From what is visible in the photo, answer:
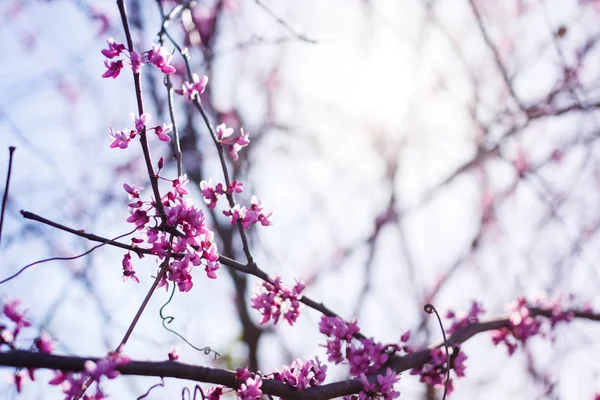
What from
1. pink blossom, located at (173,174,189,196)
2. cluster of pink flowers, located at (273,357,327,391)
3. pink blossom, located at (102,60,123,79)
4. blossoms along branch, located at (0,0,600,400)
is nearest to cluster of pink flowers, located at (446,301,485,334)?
blossoms along branch, located at (0,0,600,400)

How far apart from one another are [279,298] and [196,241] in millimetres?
632

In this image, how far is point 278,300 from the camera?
258 centimetres

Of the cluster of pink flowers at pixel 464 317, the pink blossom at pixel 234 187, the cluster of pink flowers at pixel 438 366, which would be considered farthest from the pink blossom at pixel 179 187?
the cluster of pink flowers at pixel 464 317

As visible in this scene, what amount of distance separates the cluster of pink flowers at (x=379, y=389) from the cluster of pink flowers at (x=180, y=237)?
0.74m

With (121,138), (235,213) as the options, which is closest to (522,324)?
(235,213)

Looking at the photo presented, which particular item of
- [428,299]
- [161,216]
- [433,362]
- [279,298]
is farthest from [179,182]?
[428,299]

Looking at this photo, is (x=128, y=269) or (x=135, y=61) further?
(x=128, y=269)

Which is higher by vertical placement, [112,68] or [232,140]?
[232,140]

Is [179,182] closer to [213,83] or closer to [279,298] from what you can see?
[279,298]

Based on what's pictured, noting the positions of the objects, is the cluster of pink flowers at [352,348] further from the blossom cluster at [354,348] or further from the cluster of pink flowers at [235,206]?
the cluster of pink flowers at [235,206]

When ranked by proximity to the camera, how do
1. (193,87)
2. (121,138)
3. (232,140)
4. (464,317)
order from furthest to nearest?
(464,317)
(232,140)
(193,87)
(121,138)

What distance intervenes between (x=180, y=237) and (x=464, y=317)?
5.96 feet

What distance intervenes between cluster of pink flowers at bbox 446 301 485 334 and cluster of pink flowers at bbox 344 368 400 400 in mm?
1012

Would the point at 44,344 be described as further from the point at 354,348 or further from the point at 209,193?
the point at 354,348
